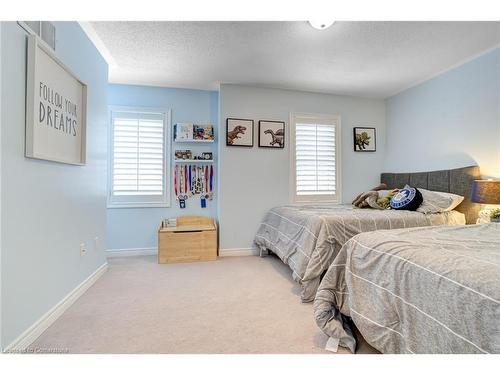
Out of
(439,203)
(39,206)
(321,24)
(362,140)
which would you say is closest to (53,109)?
(39,206)

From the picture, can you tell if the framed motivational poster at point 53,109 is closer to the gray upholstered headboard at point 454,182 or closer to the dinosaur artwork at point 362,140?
the dinosaur artwork at point 362,140

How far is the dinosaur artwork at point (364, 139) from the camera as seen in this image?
3760 millimetres

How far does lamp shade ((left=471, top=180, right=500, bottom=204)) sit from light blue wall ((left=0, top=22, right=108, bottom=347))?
11.8ft

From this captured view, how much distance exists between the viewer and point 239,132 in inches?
131

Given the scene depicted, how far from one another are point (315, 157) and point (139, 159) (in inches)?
103

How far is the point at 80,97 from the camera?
81.7 inches

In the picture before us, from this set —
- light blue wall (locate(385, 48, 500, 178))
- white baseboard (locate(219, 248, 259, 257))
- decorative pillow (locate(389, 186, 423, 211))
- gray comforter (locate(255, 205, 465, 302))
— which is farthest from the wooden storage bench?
light blue wall (locate(385, 48, 500, 178))

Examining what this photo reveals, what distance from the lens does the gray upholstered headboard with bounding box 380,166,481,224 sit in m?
2.56

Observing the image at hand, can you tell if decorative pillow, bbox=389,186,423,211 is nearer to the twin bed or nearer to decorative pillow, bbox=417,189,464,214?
decorative pillow, bbox=417,189,464,214

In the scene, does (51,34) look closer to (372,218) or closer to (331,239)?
(331,239)

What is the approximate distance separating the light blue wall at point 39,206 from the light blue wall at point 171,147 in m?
0.92

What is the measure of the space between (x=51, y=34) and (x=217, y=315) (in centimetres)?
234

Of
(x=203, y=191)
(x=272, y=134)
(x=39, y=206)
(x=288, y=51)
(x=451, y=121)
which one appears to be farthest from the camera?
(x=203, y=191)

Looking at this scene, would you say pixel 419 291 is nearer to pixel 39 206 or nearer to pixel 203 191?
pixel 39 206
